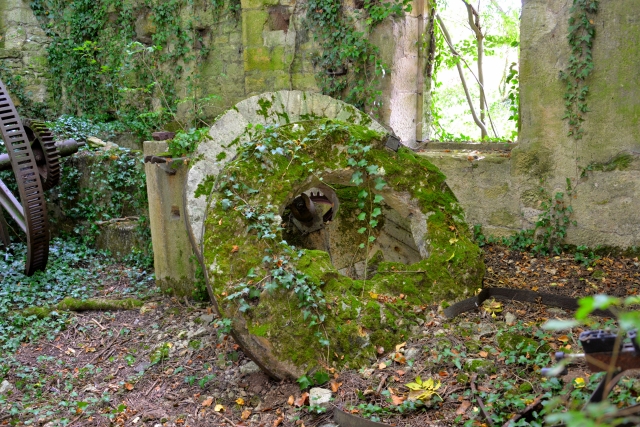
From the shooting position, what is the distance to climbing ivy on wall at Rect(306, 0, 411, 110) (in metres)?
5.93

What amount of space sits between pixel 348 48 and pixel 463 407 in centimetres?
426

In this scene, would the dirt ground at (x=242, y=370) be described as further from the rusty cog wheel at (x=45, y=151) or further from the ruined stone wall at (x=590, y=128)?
the rusty cog wheel at (x=45, y=151)

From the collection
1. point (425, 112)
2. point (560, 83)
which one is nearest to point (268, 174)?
point (560, 83)

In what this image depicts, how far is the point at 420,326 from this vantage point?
3.55 metres

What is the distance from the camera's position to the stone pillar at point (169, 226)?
15.7ft

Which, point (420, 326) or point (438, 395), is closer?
point (438, 395)

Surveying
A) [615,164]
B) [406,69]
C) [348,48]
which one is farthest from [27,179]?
[615,164]

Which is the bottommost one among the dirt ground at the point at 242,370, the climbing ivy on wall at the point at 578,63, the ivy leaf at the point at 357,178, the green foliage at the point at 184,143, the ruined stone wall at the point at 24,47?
the dirt ground at the point at 242,370

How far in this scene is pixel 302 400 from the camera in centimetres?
305

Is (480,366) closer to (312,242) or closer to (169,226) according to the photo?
(312,242)

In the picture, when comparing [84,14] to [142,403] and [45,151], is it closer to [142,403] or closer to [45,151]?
[45,151]

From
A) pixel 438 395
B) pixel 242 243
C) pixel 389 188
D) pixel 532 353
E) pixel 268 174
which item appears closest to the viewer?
pixel 438 395

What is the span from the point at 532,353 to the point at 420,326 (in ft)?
2.29

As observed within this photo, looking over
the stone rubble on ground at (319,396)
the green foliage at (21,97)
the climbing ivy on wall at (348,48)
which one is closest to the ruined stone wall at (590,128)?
the climbing ivy on wall at (348,48)
